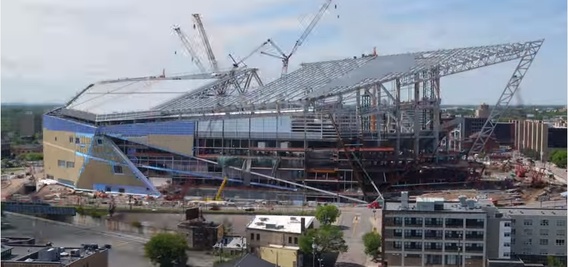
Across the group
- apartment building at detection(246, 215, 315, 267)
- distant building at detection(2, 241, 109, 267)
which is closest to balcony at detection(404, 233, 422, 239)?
apartment building at detection(246, 215, 315, 267)

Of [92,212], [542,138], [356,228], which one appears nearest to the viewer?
[356,228]

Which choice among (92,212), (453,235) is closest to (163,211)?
(92,212)

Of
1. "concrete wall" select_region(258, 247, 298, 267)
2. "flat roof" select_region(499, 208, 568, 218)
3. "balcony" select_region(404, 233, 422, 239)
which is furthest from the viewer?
"flat roof" select_region(499, 208, 568, 218)

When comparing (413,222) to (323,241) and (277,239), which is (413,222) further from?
(277,239)

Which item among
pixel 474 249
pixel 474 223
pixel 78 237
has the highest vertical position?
pixel 474 223

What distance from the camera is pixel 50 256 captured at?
7.97 m

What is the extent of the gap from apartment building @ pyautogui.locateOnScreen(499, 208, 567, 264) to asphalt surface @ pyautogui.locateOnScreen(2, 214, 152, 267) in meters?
5.58

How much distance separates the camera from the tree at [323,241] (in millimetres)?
10586

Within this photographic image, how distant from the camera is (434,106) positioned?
60.1ft

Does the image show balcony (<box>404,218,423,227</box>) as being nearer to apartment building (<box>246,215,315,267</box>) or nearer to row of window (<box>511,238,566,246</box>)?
apartment building (<box>246,215,315,267</box>)

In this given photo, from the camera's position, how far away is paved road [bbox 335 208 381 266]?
11.1 m

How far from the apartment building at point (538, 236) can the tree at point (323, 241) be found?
2.55m

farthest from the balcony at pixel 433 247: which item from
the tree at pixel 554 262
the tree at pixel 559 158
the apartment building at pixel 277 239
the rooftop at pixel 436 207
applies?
the tree at pixel 559 158

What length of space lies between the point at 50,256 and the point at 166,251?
2776 mm
